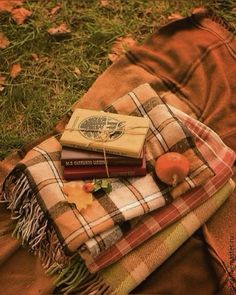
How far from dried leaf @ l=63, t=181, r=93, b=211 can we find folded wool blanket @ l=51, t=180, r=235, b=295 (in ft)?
0.70

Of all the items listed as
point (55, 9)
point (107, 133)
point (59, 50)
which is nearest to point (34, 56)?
point (59, 50)

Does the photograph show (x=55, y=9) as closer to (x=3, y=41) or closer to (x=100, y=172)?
(x=3, y=41)

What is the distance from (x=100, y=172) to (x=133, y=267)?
35cm

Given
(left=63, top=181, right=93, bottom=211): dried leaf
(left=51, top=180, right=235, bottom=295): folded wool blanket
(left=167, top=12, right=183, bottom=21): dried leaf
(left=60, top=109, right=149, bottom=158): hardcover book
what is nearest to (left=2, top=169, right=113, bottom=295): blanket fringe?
(left=51, top=180, right=235, bottom=295): folded wool blanket

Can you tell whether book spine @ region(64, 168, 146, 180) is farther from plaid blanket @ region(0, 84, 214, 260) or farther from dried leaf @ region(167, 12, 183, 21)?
dried leaf @ region(167, 12, 183, 21)

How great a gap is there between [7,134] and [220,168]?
987 millimetres

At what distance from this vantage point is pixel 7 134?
6.72 feet

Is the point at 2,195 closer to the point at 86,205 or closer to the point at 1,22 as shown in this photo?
the point at 86,205

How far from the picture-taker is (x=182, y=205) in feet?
5.21

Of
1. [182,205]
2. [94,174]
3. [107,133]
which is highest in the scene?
[107,133]

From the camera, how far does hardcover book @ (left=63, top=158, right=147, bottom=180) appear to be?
5.16ft

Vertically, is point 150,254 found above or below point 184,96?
below

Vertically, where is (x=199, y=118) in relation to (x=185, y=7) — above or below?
below

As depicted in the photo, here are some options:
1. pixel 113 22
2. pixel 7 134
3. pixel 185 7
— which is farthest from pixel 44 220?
pixel 185 7
